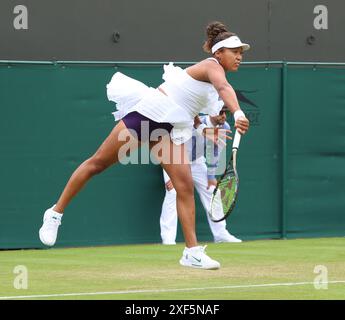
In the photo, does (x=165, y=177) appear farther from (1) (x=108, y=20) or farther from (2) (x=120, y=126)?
(2) (x=120, y=126)

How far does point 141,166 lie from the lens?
1527 cm

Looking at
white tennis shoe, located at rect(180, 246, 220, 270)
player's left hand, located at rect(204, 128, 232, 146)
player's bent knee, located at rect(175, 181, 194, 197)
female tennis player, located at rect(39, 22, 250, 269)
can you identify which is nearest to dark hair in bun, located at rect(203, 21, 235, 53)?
female tennis player, located at rect(39, 22, 250, 269)

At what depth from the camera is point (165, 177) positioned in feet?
50.1

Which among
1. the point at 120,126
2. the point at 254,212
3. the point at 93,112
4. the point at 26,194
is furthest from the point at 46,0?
the point at 120,126

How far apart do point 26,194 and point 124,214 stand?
142 centimetres

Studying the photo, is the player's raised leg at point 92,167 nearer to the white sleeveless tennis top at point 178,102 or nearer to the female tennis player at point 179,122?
the female tennis player at point 179,122

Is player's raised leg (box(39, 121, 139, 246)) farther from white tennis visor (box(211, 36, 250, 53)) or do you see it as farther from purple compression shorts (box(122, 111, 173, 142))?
white tennis visor (box(211, 36, 250, 53))

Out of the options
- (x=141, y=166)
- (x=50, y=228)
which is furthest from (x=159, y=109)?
(x=141, y=166)

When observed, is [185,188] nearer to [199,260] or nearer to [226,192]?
[226,192]

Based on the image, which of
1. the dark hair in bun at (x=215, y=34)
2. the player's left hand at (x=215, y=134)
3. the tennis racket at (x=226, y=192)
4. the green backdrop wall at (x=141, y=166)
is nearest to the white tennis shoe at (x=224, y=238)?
the green backdrop wall at (x=141, y=166)

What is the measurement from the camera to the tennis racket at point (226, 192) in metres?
9.57

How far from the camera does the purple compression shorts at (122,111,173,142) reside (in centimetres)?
997

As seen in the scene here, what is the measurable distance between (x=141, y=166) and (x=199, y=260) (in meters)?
5.45

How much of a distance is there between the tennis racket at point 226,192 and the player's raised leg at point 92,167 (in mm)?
840
